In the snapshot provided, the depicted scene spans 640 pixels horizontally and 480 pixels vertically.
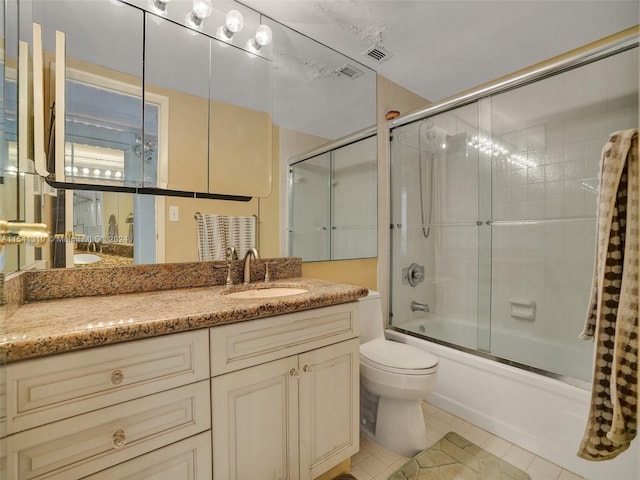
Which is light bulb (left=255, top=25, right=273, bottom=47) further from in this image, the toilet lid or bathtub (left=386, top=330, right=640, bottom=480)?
bathtub (left=386, top=330, right=640, bottom=480)

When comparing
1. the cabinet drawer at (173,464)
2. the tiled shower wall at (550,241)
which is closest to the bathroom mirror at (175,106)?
the cabinet drawer at (173,464)

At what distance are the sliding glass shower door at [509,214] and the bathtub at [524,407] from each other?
0.14 m

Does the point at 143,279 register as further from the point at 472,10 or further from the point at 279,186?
the point at 472,10

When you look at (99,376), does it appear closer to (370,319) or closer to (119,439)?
(119,439)

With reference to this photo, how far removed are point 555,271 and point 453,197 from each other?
0.89 metres

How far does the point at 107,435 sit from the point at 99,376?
16 centimetres

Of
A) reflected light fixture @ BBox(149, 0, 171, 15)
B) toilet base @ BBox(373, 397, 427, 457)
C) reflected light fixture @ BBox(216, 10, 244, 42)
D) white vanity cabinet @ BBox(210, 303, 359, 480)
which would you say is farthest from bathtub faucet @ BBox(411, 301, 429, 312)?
reflected light fixture @ BBox(149, 0, 171, 15)

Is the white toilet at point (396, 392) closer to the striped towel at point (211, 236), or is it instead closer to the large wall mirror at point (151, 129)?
the large wall mirror at point (151, 129)

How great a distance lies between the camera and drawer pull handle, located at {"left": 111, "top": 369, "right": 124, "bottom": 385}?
30.3 inches

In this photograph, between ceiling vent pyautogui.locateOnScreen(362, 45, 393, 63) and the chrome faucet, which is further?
ceiling vent pyautogui.locateOnScreen(362, 45, 393, 63)

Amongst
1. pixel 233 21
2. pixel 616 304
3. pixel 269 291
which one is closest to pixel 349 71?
pixel 233 21

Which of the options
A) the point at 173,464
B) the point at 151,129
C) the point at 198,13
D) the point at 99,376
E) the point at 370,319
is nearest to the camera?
the point at 99,376

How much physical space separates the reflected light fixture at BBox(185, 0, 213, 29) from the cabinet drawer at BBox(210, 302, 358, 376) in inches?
57.8

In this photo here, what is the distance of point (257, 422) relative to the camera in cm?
103
